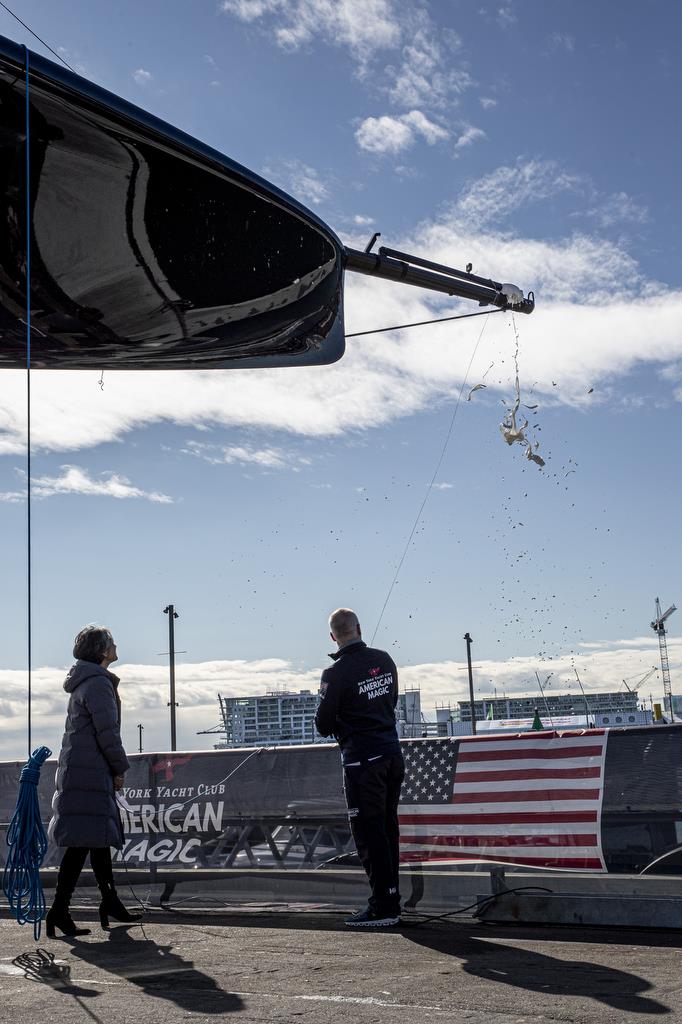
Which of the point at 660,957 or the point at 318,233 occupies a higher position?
the point at 318,233

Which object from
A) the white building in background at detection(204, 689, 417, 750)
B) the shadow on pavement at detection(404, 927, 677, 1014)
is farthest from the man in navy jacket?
the white building in background at detection(204, 689, 417, 750)

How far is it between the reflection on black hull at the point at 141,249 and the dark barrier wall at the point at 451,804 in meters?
3.45

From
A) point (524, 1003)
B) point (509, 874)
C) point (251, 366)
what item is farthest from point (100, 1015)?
point (251, 366)

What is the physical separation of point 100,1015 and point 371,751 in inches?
115

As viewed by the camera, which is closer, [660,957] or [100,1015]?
[100,1015]

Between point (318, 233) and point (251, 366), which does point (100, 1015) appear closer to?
point (318, 233)

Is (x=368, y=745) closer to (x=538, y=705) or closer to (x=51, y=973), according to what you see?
(x=51, y=973)

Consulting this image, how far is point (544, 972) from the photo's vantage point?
16.3ft

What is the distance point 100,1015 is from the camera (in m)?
4.31

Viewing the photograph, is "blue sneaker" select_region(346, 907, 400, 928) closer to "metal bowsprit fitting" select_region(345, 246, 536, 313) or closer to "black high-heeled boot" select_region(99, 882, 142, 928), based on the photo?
"black high-heeled boot" select_region(99, 882, 142, 928)

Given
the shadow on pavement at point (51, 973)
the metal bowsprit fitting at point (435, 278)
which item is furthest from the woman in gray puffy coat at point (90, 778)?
the metal bowsprit fitting at point (435, 278)

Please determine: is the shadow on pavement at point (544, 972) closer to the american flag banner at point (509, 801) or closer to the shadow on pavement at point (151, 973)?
the shadow on pavement at point (151, 973)

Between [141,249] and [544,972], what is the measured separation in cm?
517

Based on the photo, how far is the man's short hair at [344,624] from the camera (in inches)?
280
